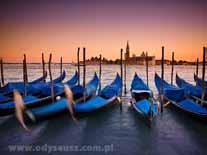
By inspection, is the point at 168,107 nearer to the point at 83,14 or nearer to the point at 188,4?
the point at 188,4

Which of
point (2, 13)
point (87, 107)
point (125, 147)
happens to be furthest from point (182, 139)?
point (2, 13)

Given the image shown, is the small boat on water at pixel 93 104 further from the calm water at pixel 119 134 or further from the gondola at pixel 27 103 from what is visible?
the gondola at pixel 27 103

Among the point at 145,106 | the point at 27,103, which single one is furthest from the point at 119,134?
the point at 27,103

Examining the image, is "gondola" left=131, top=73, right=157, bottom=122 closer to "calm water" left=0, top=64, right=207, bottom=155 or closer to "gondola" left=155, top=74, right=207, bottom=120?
"calm water" left=0, top=64, right=207, bottom=155

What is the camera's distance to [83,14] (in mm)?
6008

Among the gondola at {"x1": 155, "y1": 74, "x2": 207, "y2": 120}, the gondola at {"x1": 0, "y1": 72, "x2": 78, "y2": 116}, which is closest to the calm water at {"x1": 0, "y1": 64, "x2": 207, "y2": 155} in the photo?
the gondola at {"x1": 155, "y1": 74, "x2": 207, "y2": 120}

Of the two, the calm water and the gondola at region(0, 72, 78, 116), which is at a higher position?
the gondola at region(0, 72, 78, 116)

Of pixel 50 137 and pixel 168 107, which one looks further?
pixel 168 107

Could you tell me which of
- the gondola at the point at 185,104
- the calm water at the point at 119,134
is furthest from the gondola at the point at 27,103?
the gondola at the point at 185,104

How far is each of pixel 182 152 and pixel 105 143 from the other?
1093mm

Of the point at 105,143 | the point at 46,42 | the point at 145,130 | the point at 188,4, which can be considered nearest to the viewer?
the point at 105,143

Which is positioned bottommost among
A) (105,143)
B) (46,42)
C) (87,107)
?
(105,143)

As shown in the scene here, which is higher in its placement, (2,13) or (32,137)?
(2,13)

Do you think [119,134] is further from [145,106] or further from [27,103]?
[27,103]
